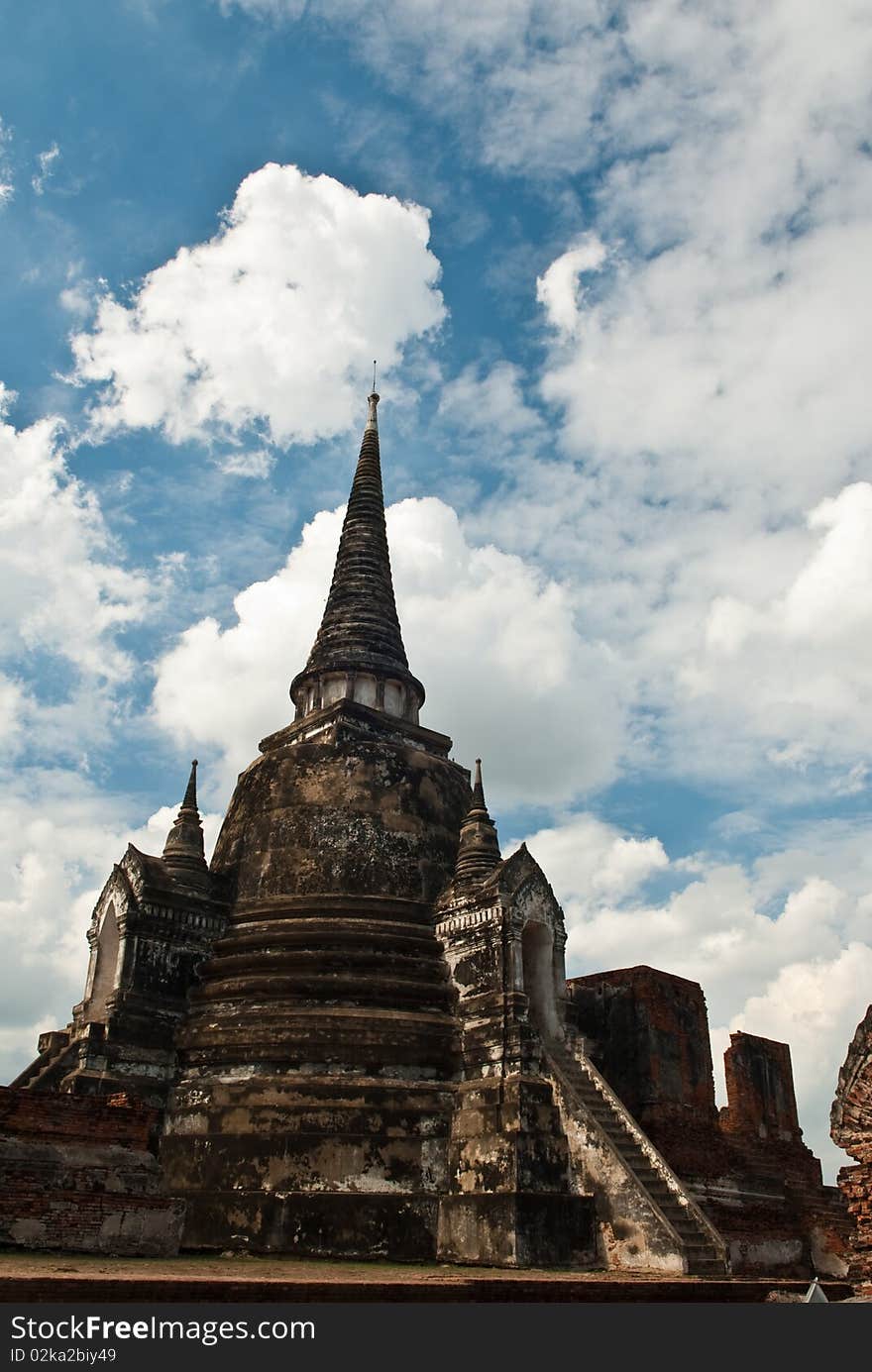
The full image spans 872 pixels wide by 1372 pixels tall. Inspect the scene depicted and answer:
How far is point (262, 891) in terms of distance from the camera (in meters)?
19.8

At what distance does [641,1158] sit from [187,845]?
386 inches

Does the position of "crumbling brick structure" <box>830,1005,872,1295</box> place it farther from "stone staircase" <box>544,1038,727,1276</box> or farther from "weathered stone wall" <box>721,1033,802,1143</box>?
"weathered stone wall" <box>721,1033,802,1143</box>

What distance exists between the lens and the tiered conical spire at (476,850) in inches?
753

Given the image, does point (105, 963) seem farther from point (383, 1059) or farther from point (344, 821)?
point (383, 1059)

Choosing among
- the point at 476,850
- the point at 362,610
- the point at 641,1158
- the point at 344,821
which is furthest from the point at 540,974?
the point at 362,610

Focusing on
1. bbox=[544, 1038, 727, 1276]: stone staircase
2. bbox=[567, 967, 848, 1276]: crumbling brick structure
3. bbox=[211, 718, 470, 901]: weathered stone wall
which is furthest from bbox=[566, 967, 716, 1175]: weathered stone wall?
bbox=[211, 718, 470, 901]: weathered stone wall

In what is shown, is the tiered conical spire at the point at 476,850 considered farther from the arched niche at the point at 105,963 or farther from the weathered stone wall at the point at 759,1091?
the weathered stone wall at the point at 759,1091

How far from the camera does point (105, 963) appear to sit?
1972 centimetres

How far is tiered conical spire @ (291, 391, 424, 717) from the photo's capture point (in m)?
24.3

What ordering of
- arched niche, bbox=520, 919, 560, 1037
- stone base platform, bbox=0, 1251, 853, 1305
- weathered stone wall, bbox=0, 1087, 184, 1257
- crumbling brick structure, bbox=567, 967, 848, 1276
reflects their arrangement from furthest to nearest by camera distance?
1. crumbling brick structure, bbox=567, 967, 848, 1276
2. arched niche, bbox=520, 919, 560, 1037
3. weathered stone wall, bbox=0, 1087, 184, 1257
4. stone base platform, bbox=0, 1251, 853, 1305

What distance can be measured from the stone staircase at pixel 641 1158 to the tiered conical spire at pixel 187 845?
7.06 meters

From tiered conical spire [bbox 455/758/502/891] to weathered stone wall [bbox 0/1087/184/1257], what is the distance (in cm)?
Answer: 696

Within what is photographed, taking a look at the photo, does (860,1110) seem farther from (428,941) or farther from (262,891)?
(262,891)
